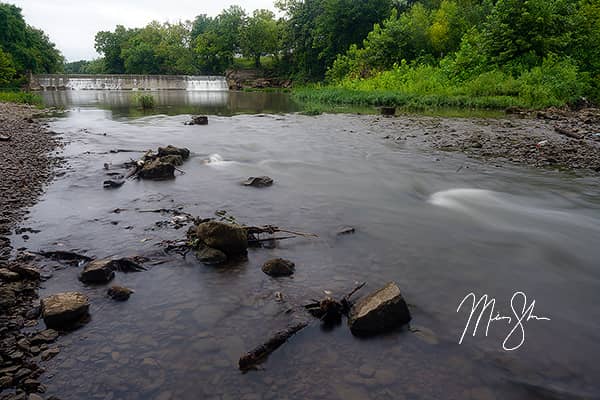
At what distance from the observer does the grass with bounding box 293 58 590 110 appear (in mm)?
24312

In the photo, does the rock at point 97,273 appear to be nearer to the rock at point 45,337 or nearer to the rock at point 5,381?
the rock at point 45,337

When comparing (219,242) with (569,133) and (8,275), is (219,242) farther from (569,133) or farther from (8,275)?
(569,133)

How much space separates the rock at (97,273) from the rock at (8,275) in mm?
614

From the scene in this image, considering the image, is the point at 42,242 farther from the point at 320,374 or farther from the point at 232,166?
the point at 232,166

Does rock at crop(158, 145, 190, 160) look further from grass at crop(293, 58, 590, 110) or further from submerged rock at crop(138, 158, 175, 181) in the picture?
grass at crop(293, 58, 590, 110)

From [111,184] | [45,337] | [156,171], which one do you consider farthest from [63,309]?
[156,171]

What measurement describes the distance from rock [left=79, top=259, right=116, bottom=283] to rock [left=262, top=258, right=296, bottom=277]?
5.68 ft

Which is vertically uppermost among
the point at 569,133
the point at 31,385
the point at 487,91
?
the point at 487,91

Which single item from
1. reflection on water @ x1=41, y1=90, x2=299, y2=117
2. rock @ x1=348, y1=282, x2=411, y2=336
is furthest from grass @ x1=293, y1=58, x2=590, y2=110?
rock @ x1=348, y1=282, x2=411, y2=336

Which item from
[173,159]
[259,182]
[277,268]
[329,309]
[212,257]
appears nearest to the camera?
[329,309]

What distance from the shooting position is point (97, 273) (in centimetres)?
438

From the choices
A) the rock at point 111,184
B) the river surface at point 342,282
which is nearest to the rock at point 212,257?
the river surface at point 342,282

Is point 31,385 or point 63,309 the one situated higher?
point 63,309

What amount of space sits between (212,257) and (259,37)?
255 feet
